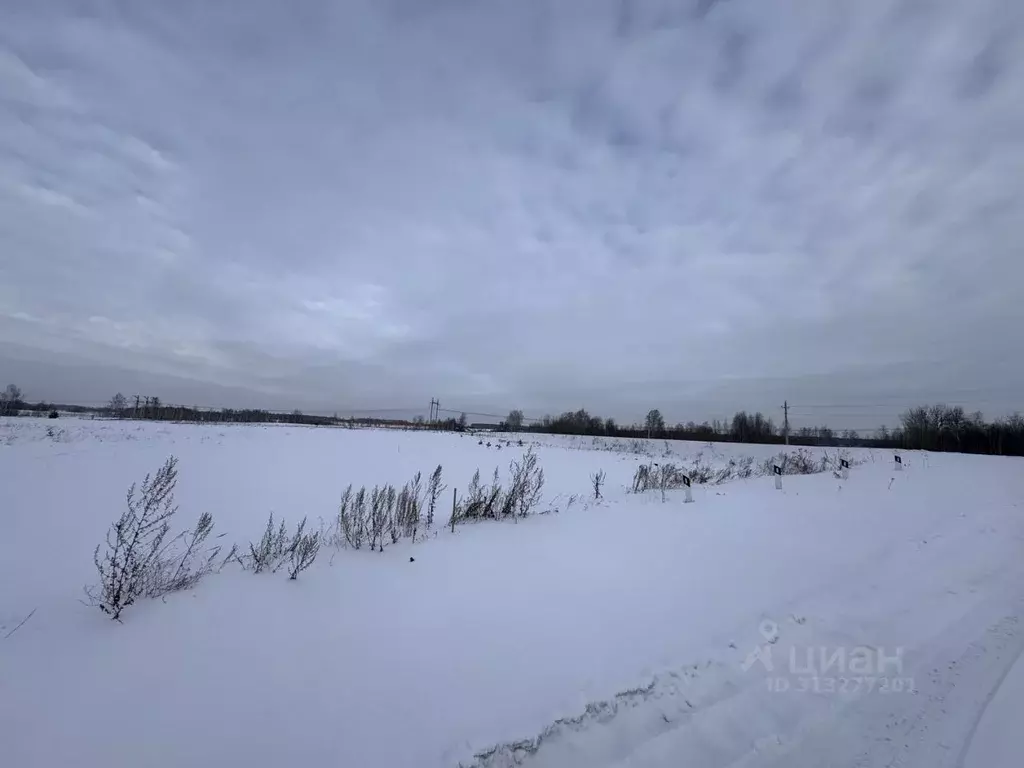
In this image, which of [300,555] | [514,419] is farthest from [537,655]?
[514,419]

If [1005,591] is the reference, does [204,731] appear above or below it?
below

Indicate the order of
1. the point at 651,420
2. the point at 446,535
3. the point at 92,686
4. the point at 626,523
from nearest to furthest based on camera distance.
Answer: the point at 92,686 < the point at 446,535 < the point at 626,523 < the point at 651,420

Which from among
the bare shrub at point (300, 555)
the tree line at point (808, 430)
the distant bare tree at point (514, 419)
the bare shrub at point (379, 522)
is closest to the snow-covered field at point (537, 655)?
the bare shrub at point (300, 555)

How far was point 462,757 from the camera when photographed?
277cm

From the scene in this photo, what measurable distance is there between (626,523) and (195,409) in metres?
87.3

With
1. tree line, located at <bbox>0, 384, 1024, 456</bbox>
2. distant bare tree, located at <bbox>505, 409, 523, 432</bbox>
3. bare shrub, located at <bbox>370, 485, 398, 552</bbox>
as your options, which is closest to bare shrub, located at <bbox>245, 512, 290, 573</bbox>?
bare shrub, located at <bbox>370, 485, 398, 552</bbox>

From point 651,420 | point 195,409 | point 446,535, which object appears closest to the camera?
point 446,535

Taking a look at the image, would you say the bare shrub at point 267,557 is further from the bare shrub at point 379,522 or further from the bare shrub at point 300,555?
the bare shrub at point 379,522

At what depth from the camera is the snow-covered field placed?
2.79 metres

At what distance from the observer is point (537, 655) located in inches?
149

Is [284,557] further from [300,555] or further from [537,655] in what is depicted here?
[537,655]

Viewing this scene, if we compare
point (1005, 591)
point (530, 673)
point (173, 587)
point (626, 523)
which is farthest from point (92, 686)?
point (1005, 591)

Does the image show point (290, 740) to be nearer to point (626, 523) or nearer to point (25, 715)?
point (25, 715)

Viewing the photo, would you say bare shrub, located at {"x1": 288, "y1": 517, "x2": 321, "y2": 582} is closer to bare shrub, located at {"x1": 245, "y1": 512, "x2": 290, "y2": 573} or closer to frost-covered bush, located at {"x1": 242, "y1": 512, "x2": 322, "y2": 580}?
frost-covered bush, located at {"x1": 242, "y1": 512, "x2": 322, "y2": 580}
